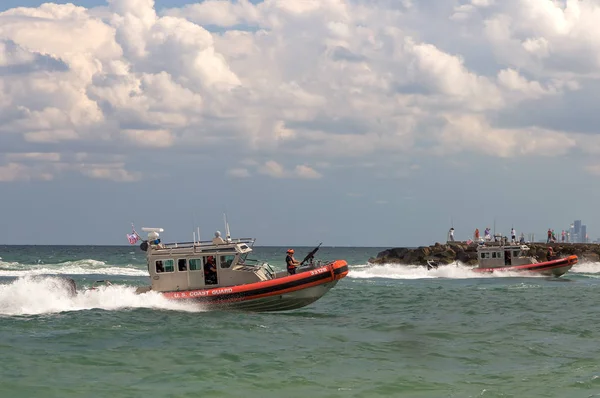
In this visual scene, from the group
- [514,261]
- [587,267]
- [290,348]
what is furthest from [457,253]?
[290,348]

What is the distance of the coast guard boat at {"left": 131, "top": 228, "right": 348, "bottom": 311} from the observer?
2675cm

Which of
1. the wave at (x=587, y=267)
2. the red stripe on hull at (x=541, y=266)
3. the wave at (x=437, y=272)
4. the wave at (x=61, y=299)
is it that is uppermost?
the wave at (x=61, y=299)

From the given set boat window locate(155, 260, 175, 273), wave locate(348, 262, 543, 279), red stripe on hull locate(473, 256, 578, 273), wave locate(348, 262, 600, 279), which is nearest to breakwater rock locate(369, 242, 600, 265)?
wave locate(348, 262, 600, 279)

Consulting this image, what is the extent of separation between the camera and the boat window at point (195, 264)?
89.9 feet

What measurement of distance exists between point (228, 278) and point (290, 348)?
7.42 metres

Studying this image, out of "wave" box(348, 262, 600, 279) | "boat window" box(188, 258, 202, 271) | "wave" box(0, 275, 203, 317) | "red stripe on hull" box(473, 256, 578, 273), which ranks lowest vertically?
"wave" box(348, 262, 600, 279)

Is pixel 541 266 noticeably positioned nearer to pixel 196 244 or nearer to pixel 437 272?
pixel 437 272

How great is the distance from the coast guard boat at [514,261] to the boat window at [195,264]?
30.4 meters

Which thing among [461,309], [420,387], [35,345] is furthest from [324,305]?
[420,387]

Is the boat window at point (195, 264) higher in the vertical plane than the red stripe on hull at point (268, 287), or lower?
higher

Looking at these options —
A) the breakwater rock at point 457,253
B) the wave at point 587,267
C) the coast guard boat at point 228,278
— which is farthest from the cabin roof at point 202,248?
the wave at point 587,267

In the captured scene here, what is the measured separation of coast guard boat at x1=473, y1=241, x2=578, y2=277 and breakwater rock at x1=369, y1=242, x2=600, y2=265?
1635 cm

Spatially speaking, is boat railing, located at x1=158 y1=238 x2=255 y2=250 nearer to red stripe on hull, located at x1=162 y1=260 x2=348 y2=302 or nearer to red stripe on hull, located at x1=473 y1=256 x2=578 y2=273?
red stripe on hull, located at x1=162 y1=260 x2=348 y2=302

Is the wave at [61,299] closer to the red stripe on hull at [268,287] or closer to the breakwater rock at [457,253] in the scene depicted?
the red stripe on hull at [268,287]
